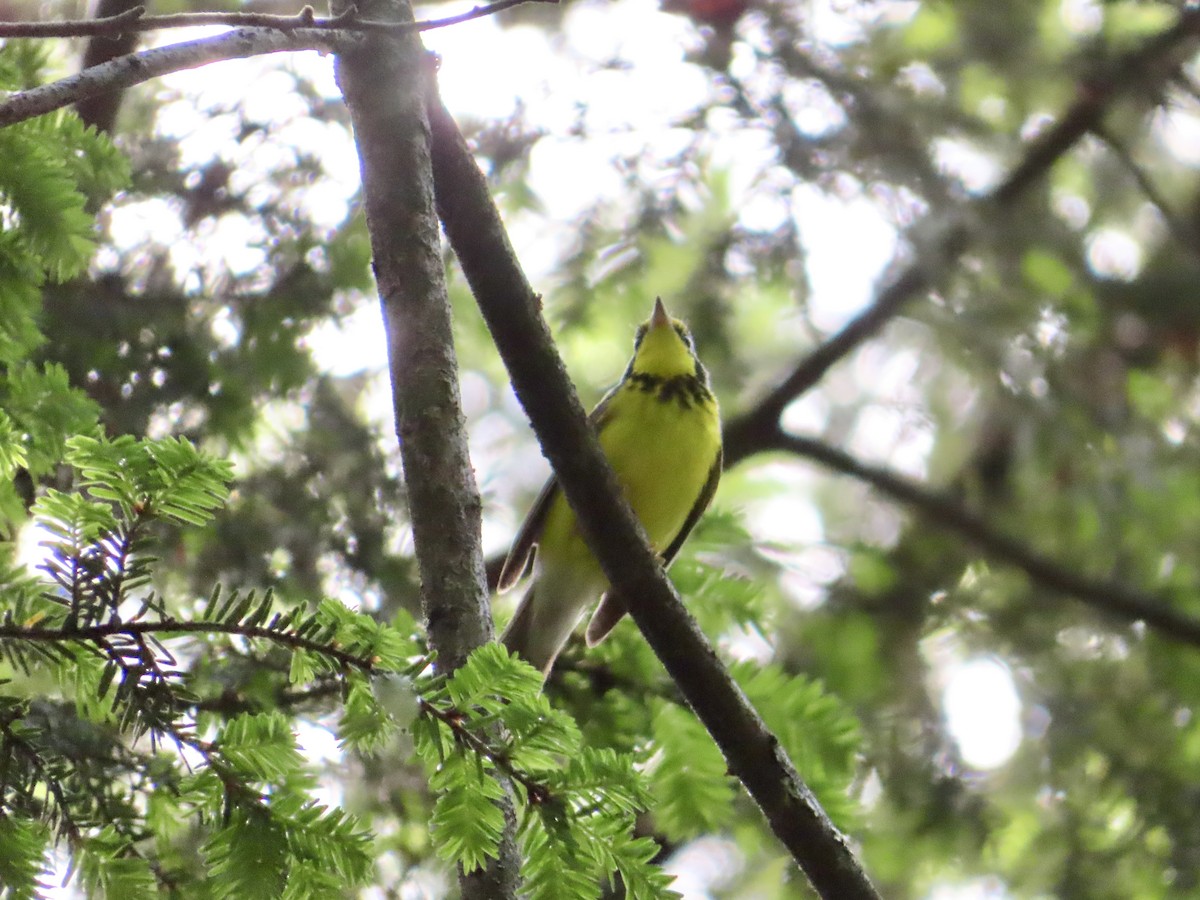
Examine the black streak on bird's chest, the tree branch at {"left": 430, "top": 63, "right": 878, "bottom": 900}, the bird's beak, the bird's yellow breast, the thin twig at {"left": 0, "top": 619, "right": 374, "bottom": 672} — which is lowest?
the thin twig at {"left": 0, "top": 619, "right": 374, "bottom": 672}

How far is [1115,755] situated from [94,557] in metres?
3.70

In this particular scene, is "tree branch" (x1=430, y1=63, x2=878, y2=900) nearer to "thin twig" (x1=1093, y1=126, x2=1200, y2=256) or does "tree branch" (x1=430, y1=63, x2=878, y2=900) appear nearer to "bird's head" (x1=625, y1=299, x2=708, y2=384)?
"bird's head" (x1=625, y1=299, x2=708, y2=384)

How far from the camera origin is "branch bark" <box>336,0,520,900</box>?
1796 millimetres

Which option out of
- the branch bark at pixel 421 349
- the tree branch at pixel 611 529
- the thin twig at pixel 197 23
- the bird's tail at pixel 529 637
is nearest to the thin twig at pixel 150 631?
the branch bark at pixel 421 349

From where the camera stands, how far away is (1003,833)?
4.18 m

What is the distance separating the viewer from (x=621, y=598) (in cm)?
Answer: 237

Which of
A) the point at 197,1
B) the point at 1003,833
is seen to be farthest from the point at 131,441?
the point at 1003,833

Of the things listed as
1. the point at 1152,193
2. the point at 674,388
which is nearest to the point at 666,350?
the point at 674,388

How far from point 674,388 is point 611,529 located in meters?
2.00

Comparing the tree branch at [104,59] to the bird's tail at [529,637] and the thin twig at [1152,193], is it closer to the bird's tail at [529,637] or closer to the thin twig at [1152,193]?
the bird's tail at [529,637]

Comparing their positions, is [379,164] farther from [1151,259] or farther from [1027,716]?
[1151,259]

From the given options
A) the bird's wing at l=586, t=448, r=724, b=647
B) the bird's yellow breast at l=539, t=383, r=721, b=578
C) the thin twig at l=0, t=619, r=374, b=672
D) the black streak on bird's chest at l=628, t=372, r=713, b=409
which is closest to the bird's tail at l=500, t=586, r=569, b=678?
the bird's wing at l=586, t=448, r=724, b=647

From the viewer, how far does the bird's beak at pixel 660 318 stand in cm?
450

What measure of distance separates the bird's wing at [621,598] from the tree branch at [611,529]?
10 cm
